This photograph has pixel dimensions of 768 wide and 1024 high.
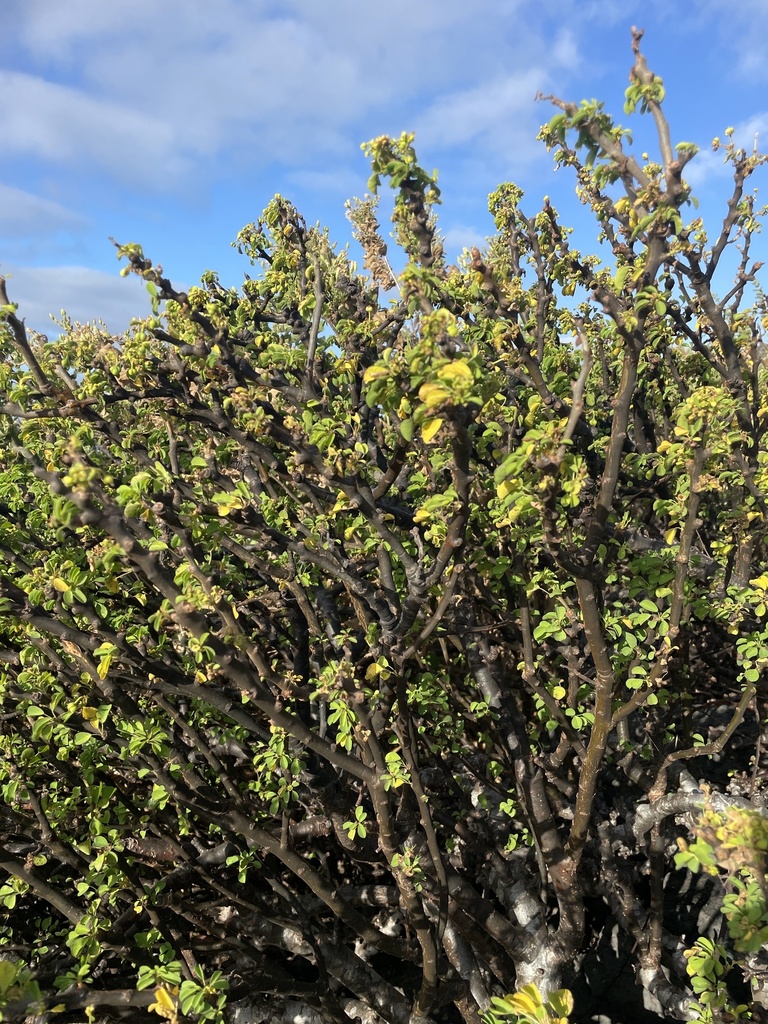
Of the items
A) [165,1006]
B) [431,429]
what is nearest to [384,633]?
[431,429]

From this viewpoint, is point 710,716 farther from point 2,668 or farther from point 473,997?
point 2,668

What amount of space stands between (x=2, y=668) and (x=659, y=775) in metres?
4.24

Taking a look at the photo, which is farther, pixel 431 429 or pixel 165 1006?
pixel 165 1006

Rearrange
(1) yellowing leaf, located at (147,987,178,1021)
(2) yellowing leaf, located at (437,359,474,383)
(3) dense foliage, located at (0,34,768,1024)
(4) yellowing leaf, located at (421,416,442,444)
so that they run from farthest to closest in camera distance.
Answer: (3) dense foliage, located at (0,34,768,1024)
(1) yellowing leaf, located at (147,987,178,1021)
(4) yellowing leaf, located at (421,416,442,444)
(2) yellowing leaf, located at (437,359,474,383)

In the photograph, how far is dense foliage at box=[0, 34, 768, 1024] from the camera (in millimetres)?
2957

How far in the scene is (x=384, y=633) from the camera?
326 cm

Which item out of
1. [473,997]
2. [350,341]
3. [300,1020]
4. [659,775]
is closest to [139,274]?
[350,341]

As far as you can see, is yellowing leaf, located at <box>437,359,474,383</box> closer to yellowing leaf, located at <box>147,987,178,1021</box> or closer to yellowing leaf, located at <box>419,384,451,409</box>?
yellowing leaf, located at <box>419,384,451,409</box>

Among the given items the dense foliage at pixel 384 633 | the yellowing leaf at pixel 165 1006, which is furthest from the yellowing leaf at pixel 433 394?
the yellowing leaf at pixel 165 1006

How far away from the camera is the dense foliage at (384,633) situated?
2.96 m

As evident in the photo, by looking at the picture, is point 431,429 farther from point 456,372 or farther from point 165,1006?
point 165,1006

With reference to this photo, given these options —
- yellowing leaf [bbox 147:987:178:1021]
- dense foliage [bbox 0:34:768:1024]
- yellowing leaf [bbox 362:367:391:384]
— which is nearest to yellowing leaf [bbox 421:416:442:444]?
dense foliage [bbox 0:34:768:1024]

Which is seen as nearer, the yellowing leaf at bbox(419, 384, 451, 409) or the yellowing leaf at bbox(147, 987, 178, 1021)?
the yellowing leaf at bbox(419, 384, 451, 409)

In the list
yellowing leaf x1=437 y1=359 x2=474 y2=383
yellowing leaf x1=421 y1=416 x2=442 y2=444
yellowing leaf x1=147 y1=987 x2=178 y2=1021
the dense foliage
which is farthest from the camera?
the dense foliage
